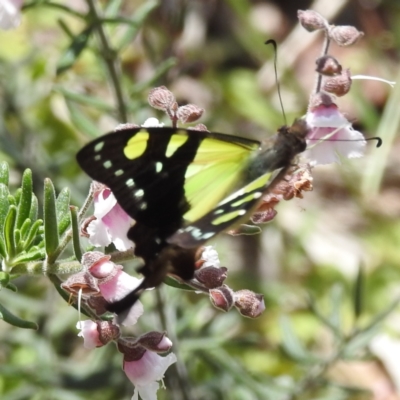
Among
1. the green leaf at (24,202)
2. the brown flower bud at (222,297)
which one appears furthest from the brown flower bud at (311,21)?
the green leaf at (24,202)

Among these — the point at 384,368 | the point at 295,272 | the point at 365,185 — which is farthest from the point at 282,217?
the point at 384,368

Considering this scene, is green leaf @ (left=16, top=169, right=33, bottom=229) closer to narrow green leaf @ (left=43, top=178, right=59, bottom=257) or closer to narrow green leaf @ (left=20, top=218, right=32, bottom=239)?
narrow green leaf @ (left=20, top=218, right=32, bottom=239)

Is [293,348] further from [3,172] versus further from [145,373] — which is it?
[3,172]

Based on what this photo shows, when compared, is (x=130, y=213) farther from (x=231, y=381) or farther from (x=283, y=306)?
(x=283, y=306)

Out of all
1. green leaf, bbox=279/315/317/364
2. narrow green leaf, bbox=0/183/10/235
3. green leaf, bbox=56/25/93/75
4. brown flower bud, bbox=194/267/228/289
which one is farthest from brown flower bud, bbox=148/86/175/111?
green leaf, bbox=279/315/317/364

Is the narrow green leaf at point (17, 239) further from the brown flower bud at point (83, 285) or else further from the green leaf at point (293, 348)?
the green leaf at point (293, 348)

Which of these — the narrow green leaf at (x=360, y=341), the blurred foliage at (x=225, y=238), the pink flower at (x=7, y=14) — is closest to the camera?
the pink flower at (x=7, y=14)

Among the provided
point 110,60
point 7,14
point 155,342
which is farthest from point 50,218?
point 110,60
